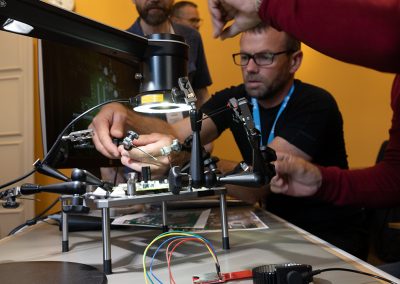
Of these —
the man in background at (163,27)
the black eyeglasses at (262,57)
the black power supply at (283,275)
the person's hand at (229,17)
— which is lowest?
the black power supply at (283,275)

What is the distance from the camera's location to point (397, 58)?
0.67 meters

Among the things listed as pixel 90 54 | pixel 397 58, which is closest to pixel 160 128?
pixel 90 54

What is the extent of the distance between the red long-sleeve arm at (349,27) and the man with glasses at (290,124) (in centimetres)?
71

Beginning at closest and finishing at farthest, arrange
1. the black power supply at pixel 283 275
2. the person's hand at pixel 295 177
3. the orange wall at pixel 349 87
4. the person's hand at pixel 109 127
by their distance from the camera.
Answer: the black power supply at pixel 283 275, the person's hand at pixel 109 127, the person's hand at pixel 295 177, the orange wall at pixel 349 87

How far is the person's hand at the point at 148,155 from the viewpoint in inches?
37.0

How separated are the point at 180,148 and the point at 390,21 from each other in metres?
0.42

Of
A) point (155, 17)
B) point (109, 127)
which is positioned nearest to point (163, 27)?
point (155, 17)

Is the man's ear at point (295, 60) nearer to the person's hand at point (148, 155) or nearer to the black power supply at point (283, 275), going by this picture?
the person's hand at point (148, 155)

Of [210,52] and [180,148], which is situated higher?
[210,52]

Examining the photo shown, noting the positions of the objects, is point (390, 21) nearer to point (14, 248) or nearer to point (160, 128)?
point (160, 128)

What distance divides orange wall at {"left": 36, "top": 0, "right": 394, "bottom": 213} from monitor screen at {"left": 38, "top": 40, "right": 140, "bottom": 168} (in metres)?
2.12

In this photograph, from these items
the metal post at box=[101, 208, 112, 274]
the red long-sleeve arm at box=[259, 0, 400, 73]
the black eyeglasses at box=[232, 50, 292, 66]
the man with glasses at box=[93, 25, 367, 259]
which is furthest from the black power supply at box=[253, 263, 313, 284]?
the black eyeglasses at box=[232, 50, 292, 66]

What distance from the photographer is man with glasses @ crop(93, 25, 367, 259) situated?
57.4 inches

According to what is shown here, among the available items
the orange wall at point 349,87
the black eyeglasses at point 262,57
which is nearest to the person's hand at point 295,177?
the black eyeglasses at point 262,57
